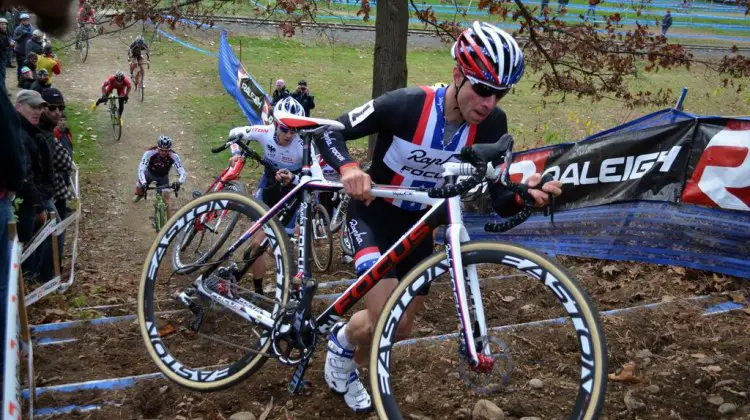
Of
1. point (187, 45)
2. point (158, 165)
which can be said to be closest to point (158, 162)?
point (158, 165)

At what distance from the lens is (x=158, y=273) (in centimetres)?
451

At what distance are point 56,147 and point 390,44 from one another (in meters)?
5.34

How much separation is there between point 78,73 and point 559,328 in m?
23.0

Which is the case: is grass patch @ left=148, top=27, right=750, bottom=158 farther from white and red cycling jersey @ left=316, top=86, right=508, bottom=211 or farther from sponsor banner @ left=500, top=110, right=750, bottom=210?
white and red cycling jersey @ left=316, top=86, right=508, bottom=211

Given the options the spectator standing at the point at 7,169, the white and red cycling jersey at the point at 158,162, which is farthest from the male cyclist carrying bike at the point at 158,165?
the spectator standing at the point at 7,169

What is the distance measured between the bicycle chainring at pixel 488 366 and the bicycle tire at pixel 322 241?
6.05m

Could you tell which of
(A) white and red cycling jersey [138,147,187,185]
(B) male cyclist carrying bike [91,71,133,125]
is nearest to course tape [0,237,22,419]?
(A) white and red cycling jersey [138,147,187,185]

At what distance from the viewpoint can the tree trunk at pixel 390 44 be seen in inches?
430

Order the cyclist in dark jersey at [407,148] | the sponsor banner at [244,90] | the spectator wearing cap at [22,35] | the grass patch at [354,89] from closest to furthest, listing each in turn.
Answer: the cyclist in dark jersey at [407,148] → the sponsor banner at [244,90] → the grass patch at [354,89] → the spectator wearing cap at [22,35]

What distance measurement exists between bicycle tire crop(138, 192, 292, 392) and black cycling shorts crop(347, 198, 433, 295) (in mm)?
431

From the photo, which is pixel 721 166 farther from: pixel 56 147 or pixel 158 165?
pixel 158 165

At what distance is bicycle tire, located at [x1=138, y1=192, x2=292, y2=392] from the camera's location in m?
4.11

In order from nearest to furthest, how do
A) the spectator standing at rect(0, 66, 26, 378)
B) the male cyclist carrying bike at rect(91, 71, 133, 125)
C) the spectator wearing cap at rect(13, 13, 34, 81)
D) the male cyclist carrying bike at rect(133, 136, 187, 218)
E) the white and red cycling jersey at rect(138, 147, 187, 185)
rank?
the spectator standing at rect(0, 66, 26, 378) < the male cyclist carrying bike at rect(133, 136, 187, 218) < the white and red cycling jersey at rect(138, 147, 187, 185) < the male cyclist carrying bike at rect(91, 71, 133, 125) < the spectator wearing cap at rect(13, 13, 34, 81)

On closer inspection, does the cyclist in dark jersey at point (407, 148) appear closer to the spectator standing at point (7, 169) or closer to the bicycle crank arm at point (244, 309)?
the bicycle crank arm at point (244, 309)
